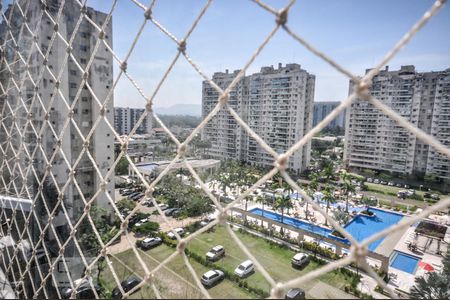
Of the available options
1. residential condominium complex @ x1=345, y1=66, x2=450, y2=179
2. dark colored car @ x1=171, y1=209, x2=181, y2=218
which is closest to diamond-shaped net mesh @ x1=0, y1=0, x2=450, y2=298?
dark colored car @ x1=171, y1=209, x2=181, y2=218

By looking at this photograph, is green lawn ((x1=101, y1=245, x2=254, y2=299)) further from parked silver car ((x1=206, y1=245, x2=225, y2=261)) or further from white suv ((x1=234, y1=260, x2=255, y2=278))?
parked silver car ((x1=206, y1=245, x2=225, y2=261))

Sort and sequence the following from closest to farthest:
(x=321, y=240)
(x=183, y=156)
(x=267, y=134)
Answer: (x=183, y=156) → (x=321, y=240) → (x=267, y=134)

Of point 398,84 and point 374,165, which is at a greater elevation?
point 398,84

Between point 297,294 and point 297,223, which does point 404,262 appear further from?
point 297,294

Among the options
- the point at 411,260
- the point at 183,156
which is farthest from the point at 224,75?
the point at 183,156

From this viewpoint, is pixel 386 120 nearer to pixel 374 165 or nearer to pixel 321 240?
pixel 374 165

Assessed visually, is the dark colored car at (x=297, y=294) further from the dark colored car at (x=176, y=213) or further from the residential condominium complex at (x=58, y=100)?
the dark colored car at (x=176, y=213)
